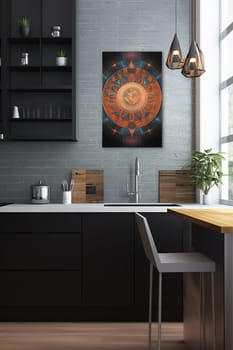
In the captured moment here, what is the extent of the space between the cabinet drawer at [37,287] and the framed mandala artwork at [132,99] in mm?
1432

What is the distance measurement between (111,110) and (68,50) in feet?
2.34

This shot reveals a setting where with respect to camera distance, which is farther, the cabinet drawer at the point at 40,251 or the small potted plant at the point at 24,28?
the small potted plant at the point at 24,28

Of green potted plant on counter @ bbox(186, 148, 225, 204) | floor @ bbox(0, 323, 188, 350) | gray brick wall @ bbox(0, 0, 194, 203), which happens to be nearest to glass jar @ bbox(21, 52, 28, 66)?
gray brick wall @ bbox(0, 0, 194, 203)

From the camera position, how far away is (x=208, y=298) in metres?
2.99

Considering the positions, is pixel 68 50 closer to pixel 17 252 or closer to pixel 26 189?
pixel 26 189

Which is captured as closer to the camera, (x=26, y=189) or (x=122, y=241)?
(x=122, y=241)

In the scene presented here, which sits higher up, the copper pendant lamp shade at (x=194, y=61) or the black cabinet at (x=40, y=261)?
the copper pendant lamp shade at (x=194, y=61)

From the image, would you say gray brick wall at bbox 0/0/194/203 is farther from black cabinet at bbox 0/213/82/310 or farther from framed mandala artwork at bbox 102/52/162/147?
black cabinet at bbox 0/213/82/310

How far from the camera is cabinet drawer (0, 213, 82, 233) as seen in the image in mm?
4320

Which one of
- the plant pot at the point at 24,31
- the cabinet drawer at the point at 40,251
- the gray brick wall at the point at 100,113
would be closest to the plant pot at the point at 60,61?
the gray brick wall at the point at 100,113

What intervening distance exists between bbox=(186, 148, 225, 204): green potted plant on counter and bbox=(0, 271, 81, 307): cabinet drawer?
144 centimetres

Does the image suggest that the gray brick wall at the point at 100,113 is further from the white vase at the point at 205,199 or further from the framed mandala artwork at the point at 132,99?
the white vase at the point at 205,199

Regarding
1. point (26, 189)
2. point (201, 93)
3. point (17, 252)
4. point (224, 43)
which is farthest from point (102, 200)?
point (224, 43)

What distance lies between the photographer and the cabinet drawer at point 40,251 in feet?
14.1
